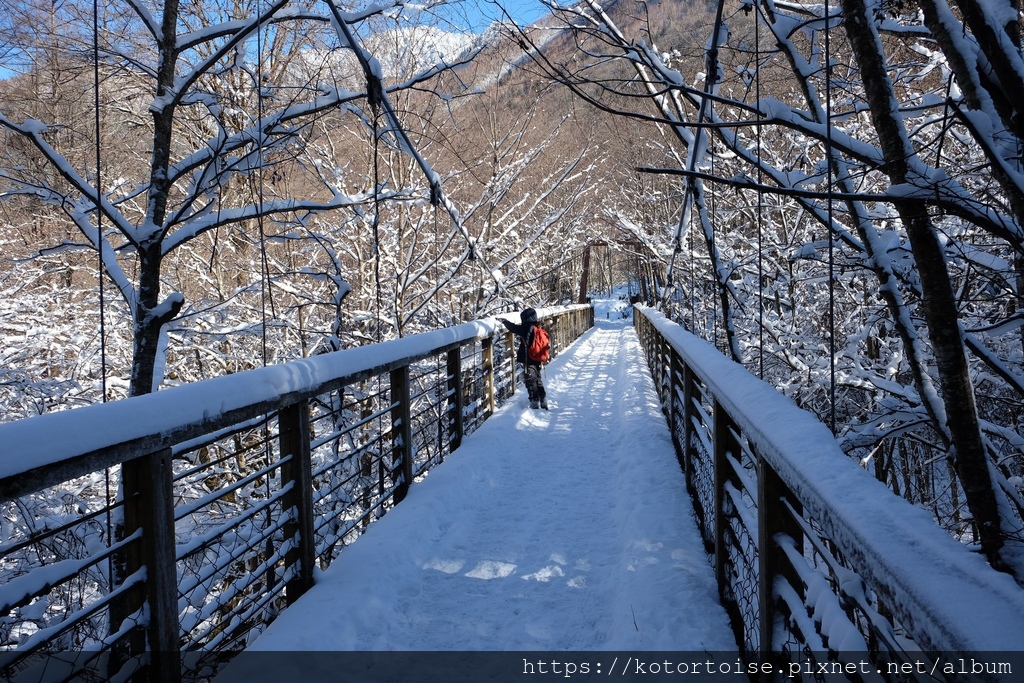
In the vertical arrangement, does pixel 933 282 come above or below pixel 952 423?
above

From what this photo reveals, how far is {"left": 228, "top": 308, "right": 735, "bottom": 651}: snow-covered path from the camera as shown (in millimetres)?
2592

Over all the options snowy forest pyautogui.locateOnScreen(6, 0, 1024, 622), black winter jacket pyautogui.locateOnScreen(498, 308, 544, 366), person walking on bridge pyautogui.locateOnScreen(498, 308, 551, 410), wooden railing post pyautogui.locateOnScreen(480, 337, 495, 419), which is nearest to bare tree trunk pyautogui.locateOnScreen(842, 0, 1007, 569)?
snowy forest pyautogui.locateOnScreen(6, 0, 1024, 622)

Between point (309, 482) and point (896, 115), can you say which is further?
point (309, 482)

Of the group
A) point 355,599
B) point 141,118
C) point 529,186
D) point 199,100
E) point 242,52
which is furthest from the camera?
point 529,186

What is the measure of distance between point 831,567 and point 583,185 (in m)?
13.3

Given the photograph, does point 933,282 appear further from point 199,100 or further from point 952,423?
point 199,100

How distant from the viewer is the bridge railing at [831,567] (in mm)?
847

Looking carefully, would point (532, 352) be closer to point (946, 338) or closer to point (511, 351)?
point (511, 351)

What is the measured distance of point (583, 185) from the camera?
14.1 metres

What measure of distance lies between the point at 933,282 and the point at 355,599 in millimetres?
2659

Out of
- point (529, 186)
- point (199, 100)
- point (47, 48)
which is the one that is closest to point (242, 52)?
point (199, 100)

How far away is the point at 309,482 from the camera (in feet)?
9.41

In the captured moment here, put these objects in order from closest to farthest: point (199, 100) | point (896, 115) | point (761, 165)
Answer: point (896, 115) → point (761, 165) → point (199, 100)

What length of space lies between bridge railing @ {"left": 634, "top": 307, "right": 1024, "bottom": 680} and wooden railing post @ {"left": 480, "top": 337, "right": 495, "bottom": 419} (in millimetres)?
4357
